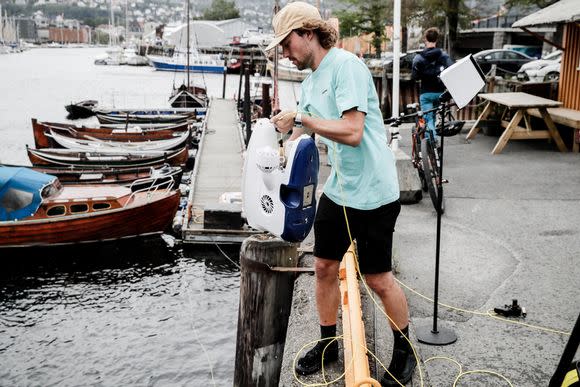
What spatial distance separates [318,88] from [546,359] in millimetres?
2466

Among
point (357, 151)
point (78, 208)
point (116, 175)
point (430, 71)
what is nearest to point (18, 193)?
point (78, 208)

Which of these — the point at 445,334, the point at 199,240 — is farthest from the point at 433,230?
the point at 199,240

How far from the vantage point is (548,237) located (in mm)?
6879

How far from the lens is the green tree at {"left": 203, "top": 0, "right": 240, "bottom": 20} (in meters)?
143

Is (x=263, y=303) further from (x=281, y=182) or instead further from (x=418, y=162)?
(x=418, y=162)

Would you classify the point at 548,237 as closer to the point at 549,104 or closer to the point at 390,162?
the point at 390,162

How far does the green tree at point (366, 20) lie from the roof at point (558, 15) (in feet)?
115

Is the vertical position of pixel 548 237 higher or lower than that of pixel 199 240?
higher

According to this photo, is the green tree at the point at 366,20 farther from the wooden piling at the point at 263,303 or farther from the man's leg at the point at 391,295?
the man's leg at the point at 391,295

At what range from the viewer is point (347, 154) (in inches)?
137

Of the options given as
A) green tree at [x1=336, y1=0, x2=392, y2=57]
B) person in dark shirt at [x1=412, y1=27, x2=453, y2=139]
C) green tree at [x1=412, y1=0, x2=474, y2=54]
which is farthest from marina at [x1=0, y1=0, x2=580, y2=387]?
green tree at [x1=336, y1=0, x2=392, y2=57]

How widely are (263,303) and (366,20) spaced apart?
47868 millimetres

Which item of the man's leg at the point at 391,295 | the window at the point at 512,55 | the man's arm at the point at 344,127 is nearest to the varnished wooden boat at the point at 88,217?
the man's leg at the point at 391,295

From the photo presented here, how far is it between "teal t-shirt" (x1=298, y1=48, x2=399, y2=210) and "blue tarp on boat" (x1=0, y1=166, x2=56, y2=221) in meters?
10.8
